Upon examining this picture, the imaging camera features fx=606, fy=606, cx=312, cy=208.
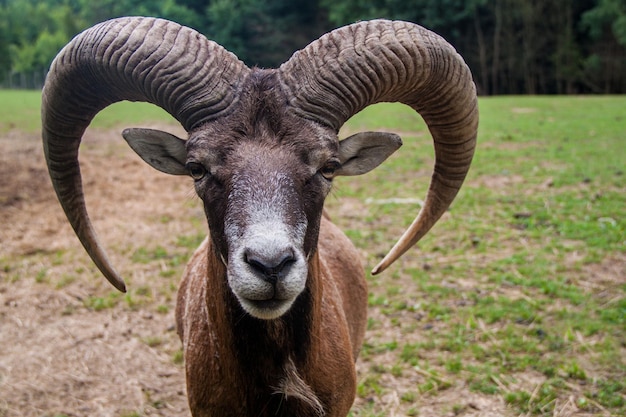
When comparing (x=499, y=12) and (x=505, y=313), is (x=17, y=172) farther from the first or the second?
(x=499, y=12)

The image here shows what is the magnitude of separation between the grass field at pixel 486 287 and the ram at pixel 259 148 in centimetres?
88

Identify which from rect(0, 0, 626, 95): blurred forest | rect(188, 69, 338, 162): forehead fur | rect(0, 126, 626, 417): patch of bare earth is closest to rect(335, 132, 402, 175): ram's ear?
rect(188, 69, 338, 162): forehead fur

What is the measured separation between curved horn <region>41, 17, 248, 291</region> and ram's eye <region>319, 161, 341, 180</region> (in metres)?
0.69

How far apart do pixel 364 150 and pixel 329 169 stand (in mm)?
571

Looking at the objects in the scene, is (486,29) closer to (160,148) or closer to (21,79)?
(160,148)

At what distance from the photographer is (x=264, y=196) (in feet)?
10.9

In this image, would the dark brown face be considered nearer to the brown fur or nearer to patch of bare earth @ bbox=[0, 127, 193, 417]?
the brown fur

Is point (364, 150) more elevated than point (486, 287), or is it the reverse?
point (364, 150)

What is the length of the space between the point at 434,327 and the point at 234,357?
3990mm

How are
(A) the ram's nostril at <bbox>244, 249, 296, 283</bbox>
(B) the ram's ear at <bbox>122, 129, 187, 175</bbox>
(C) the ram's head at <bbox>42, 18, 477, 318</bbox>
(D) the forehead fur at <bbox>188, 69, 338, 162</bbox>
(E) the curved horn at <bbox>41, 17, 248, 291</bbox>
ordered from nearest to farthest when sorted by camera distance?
(A) the ram's nostril at <bbox>244, 249, 296, 283</bbox> < (C) the ram's head at <bbox>42, 18, 477, 318</bbox> < (D) the forehead fur at <bbox>188, 69, 338, 162</bbox> < (E) the curved horn at <bbox>41, 17, 248, 291</bbox> < (B) the ram's ear at <bbox>122, 129, 187, 175</bbox>

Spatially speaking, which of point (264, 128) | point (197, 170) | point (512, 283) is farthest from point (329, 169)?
point (512, 283)

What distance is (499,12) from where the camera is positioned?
51.9 metres

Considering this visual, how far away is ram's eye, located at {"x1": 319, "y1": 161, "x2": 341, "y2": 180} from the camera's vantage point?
3.77 metres

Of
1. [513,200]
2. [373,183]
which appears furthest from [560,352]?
[373,183]
